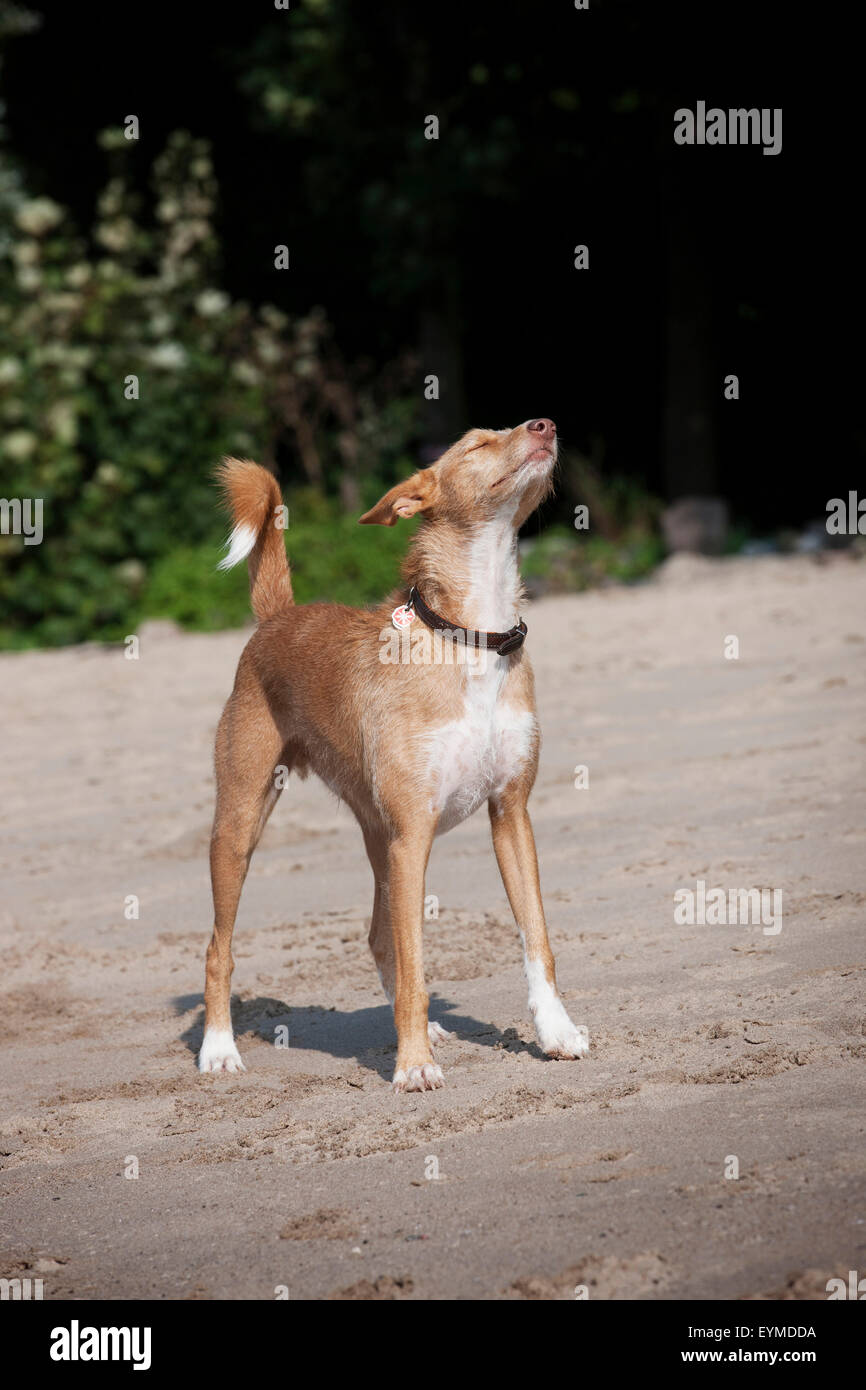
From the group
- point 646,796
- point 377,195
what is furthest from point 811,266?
point 646,796

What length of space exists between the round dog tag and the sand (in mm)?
1297

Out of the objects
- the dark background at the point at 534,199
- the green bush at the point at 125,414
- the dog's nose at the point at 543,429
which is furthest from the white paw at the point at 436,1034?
the dark background at the point at 534,199

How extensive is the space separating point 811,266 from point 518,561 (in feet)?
44.2

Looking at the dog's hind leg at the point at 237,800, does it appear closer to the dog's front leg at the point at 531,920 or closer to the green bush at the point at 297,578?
the dog's front leg at the point at 531,920

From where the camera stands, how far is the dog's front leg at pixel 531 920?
14.6 ft

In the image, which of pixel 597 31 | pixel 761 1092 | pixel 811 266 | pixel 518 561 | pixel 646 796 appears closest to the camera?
Result: pixel 761 1092

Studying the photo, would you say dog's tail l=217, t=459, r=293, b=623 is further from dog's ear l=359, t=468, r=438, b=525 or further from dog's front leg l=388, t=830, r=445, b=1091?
dog's front leg l=388, t=830, r=445, b=1091

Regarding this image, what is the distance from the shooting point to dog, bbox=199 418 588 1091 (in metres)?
4.55

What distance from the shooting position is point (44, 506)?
46.9 ft

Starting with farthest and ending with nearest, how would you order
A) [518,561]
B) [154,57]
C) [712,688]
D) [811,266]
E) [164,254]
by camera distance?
[154,57] < [164,254] < [811,266] < [712,688] < [518,561]

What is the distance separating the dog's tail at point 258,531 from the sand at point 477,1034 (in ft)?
4.53

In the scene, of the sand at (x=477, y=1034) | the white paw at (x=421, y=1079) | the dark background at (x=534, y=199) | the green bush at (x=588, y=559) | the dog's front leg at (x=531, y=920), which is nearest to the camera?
the sand at (x=477, y=1034)

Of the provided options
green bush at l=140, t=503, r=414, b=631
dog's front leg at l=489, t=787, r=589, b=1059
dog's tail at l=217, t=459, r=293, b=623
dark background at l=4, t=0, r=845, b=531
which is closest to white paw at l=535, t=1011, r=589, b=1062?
dog's front leg at l=489, t=787, r=589, b=1059

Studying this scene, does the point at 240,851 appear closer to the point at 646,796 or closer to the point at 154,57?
the point at 646,796
